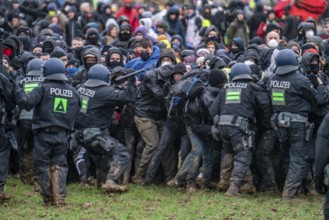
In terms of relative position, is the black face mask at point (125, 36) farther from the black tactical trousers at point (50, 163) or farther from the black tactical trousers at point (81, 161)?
the black tactical trousers at point (50, 163)

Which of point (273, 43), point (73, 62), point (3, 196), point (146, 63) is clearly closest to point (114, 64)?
point (146, 63)

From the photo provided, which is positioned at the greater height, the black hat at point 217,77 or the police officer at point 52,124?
the black hat at point 217,77

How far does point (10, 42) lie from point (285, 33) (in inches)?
375

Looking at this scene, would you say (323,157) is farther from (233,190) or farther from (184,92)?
(184,92)

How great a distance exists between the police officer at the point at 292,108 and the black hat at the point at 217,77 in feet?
3.40

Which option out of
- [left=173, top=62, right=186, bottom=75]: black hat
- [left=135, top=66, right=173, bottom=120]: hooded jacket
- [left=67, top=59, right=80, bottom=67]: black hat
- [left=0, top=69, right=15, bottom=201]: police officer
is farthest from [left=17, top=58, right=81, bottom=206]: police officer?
[left=67, top=59, right=80, bottom=67]: black hat

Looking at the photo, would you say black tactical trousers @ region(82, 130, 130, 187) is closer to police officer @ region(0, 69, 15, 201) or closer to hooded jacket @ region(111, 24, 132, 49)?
police officer @ region(0, 69, 15, 201)

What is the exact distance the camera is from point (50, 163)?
14.6 m

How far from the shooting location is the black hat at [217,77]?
1592 cm

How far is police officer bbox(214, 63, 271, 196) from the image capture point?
50.1ft

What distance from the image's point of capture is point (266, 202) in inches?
593

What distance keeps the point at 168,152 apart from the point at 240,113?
2247mm

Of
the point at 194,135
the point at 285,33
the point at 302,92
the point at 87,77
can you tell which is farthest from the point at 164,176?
the point at 285,33

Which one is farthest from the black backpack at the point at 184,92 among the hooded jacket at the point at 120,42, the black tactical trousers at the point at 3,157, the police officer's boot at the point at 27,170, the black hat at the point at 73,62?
the hooded jacket at the point at 120,42
